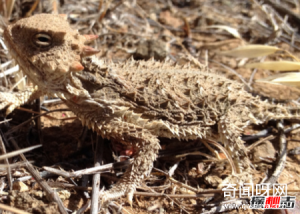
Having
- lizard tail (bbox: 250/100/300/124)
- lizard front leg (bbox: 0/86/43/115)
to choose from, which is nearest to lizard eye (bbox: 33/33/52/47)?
lizard front leg (bbox: 0/86/43/115)

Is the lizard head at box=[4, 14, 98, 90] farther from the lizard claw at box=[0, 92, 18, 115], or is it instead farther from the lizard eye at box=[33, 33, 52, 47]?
the lizard claw at box=[0, 92, 18, 115]

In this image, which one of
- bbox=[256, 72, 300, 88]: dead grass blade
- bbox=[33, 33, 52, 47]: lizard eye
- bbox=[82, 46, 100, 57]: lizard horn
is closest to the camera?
bbox=[33, 33, 52, 47]: lizard eye

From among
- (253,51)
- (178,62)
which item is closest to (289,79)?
(253,51)

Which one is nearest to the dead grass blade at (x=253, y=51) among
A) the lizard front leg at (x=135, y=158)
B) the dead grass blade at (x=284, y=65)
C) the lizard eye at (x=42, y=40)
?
the dead grass blade at (x=284, y=65)

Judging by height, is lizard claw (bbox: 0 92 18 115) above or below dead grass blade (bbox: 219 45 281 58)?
below

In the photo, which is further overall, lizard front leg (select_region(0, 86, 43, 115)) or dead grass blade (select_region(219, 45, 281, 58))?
dead grass blade (select_region(219, 45, 281, 58))

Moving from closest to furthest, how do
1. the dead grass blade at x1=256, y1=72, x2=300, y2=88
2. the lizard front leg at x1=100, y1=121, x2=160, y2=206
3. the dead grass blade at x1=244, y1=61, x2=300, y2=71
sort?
the lizard front leg at x1=100, y1=121, x2=160, y2=206 < the dead grass blade at x1=256, y1=72, x2=300, y2=88 < the dead grass blade at x1=244, y1=61, x2=300, y2=71
